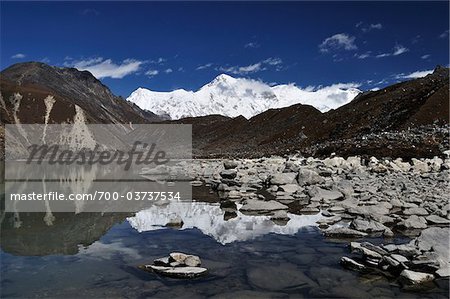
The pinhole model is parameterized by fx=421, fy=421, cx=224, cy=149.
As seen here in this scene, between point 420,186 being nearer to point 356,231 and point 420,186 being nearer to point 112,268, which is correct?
point 356,231

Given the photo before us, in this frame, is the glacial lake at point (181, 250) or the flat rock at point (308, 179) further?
the flat rock at point (308, 179)

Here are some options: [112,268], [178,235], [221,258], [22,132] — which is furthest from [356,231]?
[22,132]

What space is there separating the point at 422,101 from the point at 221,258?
55.8 metres

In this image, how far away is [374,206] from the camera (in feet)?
53.5

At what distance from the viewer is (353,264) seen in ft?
32.6

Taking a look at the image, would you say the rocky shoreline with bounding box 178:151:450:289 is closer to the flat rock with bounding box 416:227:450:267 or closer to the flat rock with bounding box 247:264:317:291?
the flat rock with bounding box 416:227:450:267

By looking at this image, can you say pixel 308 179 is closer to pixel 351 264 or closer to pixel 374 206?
pixel 374 206

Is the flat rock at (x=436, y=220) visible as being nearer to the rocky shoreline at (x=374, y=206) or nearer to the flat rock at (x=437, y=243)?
the rocky shoreline at (x=374, y=206)

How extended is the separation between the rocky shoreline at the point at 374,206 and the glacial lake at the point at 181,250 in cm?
48

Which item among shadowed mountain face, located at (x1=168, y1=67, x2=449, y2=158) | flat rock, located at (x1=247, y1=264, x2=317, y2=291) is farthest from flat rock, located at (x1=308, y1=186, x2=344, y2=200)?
shadowed mountain face, located at (x1=168, y1=67, x2=449, y2=158)

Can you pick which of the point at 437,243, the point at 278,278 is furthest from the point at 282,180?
the point at 278,278

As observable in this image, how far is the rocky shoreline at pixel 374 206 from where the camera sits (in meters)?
9.71

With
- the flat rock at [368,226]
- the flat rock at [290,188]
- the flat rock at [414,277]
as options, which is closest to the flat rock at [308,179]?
the flat rock at [290,188]

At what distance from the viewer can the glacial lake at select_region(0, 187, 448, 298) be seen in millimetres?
8734
